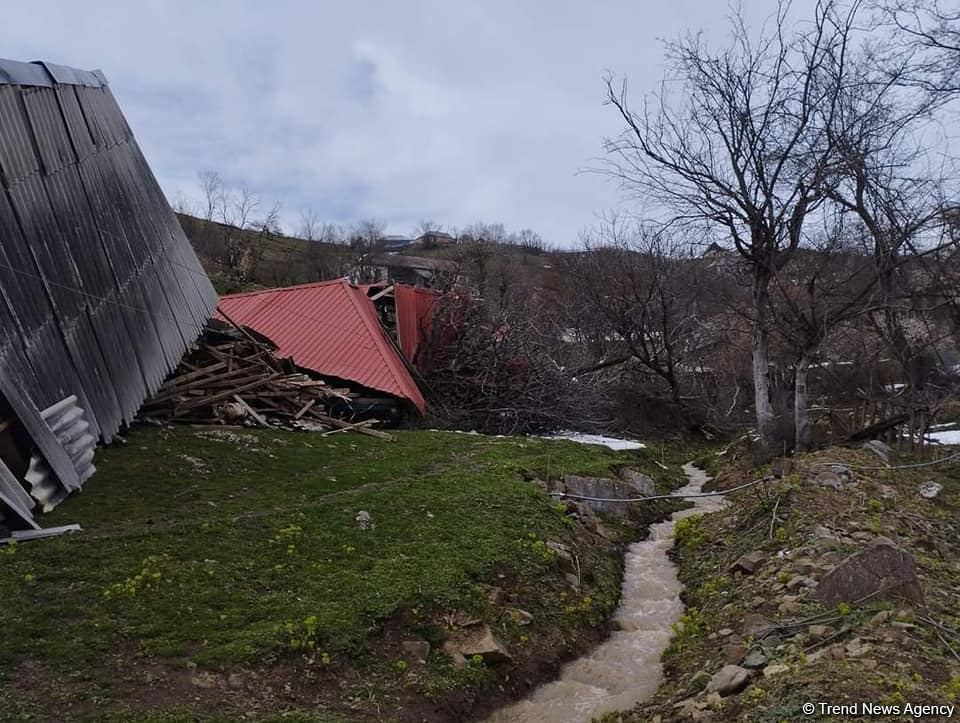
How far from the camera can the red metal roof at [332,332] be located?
16688 millimetres

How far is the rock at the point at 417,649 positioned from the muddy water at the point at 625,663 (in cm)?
74

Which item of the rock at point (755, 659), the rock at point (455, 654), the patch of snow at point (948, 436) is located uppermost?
the patch of snow at point (948, 436)

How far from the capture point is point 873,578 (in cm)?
573

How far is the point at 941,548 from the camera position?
7859mm

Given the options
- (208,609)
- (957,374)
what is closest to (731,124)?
(957,374)

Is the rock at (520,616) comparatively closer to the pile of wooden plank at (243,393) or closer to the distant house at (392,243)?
the pile of wooden plank at (243,393)

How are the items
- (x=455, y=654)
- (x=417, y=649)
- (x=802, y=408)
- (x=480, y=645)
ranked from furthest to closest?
(x=802, y=408) < (x=480, y=645) < (x=455, y=654) < (x=417, y=649)

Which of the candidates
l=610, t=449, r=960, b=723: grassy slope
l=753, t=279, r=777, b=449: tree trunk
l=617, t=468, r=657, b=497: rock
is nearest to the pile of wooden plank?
l=617, t=468, r=657, b=497: rock

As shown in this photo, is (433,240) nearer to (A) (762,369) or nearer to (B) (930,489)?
(A) (762,369)

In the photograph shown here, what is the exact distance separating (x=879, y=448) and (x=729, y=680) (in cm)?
930

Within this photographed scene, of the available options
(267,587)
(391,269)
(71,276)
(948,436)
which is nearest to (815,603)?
(267,587)

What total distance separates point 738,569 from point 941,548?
7.58ft

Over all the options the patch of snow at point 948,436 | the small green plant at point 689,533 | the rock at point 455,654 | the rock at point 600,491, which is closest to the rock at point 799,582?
the small green plant at point 689,533

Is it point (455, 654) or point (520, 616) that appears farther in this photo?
point (520, 616)
